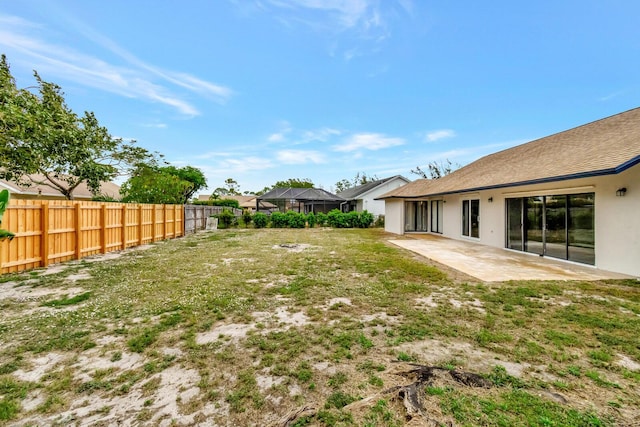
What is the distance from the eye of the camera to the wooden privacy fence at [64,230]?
6383mm

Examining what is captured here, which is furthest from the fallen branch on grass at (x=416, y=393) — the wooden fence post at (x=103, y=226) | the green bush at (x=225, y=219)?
the green bush at (x=225, y=219)

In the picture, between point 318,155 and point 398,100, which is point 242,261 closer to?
point 398,100

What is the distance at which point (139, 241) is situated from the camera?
1131 cm

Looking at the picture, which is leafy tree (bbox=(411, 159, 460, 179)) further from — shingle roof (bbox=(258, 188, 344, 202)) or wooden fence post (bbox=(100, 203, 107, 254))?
wooden fence post (bbox=(100, 203, 107, 254))

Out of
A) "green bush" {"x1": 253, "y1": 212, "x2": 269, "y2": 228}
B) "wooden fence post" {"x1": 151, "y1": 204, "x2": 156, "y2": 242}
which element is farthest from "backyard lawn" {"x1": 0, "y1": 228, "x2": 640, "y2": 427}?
"green bush" {"x1": 253, "y1": 212, "x2": 269, "y2": 228}

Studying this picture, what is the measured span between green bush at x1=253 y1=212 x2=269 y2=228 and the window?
13554mm

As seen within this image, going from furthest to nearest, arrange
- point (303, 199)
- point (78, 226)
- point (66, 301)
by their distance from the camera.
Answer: point (303, 199) → point (78, 226) → point (66, 301)

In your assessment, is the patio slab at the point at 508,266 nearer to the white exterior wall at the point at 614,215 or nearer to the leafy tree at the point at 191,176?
the white exterior wall at the point at 614,215

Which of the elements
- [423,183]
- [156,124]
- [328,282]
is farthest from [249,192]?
[328,282]

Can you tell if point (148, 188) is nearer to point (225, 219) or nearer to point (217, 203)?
point (225, 219)

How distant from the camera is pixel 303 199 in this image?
2661cm

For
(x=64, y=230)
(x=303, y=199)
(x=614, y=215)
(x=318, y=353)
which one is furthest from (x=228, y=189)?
(x=318, y=353)

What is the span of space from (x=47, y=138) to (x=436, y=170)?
132 feet

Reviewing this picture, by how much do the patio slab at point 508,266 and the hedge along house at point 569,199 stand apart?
49 centimetres
